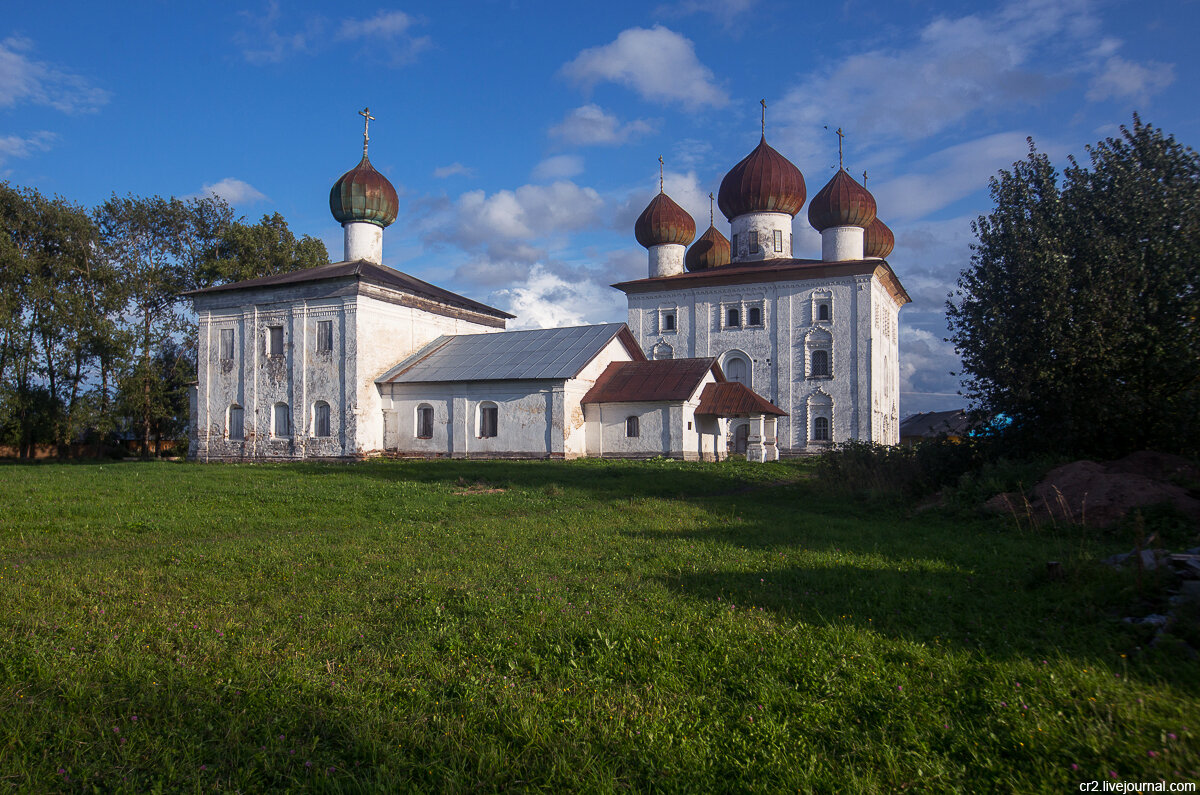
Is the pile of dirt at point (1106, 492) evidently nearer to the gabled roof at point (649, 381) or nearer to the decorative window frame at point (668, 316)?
the gabled roof at point (649, 381)

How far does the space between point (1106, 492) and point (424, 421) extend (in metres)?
23.2

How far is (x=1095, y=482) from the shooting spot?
10.4 meters

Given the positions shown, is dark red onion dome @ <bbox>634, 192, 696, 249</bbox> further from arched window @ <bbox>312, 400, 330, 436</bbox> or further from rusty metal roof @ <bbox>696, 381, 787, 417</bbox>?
arched window @ <bbox>312, 400, 330, 436</bbox>

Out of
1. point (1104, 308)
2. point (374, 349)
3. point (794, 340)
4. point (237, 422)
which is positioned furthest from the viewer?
point (794, 340)

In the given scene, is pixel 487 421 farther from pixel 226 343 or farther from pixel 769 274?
pixel 769 274

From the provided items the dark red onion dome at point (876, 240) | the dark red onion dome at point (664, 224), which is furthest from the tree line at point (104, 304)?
the dark red onion dome at point (876, 240)

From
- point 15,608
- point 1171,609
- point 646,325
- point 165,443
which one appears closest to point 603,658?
point 1171,609

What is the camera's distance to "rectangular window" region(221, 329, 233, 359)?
3183 cm

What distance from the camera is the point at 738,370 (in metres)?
36.7

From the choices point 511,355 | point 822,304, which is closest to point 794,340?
point 822,304

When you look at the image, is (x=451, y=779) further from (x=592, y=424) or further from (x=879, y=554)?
(x=592, y=424)

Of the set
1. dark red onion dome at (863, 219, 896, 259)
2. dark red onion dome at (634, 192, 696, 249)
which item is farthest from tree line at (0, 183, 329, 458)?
dark red onion dome at (863, 219, 896, 259)

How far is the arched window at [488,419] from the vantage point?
27375 mm

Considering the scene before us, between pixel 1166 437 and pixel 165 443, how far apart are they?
43.0 m
